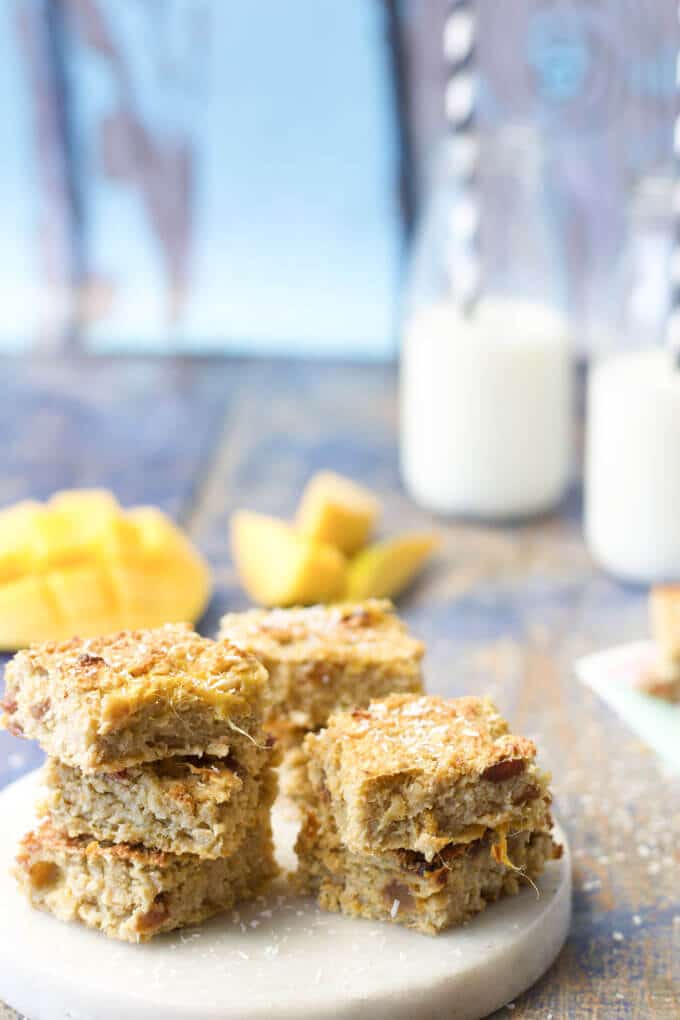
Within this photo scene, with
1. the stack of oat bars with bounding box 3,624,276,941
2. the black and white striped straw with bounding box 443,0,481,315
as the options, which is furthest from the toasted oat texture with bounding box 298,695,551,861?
the black and white striped straw with bounding box 443,0,481,315

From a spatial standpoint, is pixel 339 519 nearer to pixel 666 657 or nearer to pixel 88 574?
pixel 88 574

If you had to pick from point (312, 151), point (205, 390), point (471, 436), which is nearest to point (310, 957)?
point (471, 436)

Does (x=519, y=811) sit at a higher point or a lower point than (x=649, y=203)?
lower

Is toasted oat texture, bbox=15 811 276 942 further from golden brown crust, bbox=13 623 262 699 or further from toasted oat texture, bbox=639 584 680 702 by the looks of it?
toasted oat texture, bbox=639 584 680 702

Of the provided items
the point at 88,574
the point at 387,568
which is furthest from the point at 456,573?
the point at 88,574

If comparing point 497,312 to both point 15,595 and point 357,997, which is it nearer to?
point 15,595

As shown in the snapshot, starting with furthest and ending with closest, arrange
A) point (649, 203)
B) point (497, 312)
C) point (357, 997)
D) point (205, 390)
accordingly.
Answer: point (205, 390) → point (497, 312) → point (649, 203) → point (357, 997)

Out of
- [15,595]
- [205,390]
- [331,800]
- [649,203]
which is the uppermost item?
[649,203]
